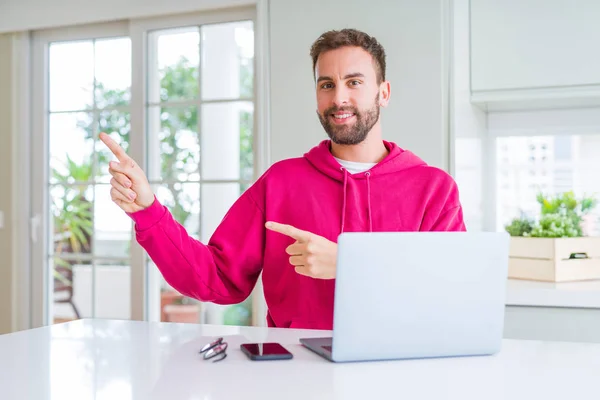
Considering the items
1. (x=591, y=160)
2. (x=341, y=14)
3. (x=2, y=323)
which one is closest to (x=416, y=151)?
(x=341, y=14)

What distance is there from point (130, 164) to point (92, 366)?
51cm

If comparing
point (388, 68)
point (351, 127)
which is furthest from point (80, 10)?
point (351, 127)

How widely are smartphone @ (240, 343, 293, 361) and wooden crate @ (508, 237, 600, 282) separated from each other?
1.61 meters

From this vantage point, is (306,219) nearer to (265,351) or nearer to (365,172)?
(365,172)

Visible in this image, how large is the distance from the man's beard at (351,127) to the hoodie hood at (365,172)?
3.4 inches

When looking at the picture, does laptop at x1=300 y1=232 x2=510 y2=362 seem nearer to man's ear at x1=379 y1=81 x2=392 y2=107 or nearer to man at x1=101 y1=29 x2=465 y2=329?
man at x1=101 y1=29 x2=465 y2=329

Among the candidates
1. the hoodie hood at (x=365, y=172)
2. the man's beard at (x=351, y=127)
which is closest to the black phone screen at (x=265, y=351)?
the hoodie hood at (x=365, y=172)

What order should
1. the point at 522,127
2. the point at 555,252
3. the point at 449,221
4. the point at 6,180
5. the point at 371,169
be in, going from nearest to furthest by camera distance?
the point at 449,221 < the point at 371,169 < the point at 555,252 < the point at 522,127 < the point at 6,180

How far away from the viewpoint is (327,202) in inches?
75.2

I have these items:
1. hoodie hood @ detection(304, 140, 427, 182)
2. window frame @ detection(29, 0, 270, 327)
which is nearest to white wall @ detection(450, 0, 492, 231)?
hoodie hood @ detection(304, 140, 427, 182)

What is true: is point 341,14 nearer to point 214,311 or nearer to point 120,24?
point 120,24

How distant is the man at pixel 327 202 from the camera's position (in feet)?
5.94

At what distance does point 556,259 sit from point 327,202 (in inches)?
44.0

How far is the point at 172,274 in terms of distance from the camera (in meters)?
1.72
